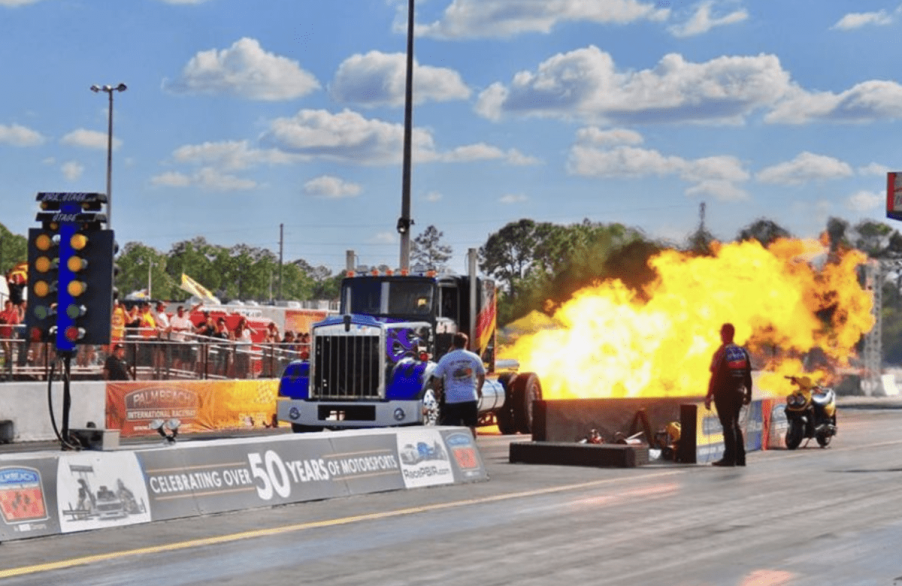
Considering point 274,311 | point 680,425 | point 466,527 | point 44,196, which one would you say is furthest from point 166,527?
point 274,311

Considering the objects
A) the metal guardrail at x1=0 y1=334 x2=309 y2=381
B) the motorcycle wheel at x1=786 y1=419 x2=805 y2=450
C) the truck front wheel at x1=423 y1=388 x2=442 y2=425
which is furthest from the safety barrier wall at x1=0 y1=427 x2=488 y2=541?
the metal guardrail at x1=0 y1=334 x2=309 y2=381

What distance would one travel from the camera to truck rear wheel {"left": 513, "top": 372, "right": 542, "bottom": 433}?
→ 28297 mm

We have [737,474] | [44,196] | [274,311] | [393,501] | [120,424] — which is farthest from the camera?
[274,311]

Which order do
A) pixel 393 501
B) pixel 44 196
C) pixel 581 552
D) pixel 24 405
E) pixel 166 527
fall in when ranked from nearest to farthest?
pixel 581 552, pixel 166 527, pixel 44 196, pixel 393 501, pixel 24 405

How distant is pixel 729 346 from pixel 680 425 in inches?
52.0

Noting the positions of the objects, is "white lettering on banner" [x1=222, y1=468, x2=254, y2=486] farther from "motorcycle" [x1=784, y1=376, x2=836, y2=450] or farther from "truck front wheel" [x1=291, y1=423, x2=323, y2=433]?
"motorcycle" [x1=784, y1=376, x2=836, y2=450]

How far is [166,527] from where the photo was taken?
12477 millimetres

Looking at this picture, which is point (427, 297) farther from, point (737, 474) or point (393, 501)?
point (393, 501)

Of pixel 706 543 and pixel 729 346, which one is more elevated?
pixel 729 346

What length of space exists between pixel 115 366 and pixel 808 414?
13569 mm

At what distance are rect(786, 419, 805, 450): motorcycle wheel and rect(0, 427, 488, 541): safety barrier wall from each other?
25.8 feet

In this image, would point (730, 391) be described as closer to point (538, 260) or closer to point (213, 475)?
point (213, 475)

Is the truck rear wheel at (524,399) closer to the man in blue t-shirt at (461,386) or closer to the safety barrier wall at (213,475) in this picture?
the man in blue t-shirt at (461,386)

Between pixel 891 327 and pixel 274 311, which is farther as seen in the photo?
pixel 891 327
